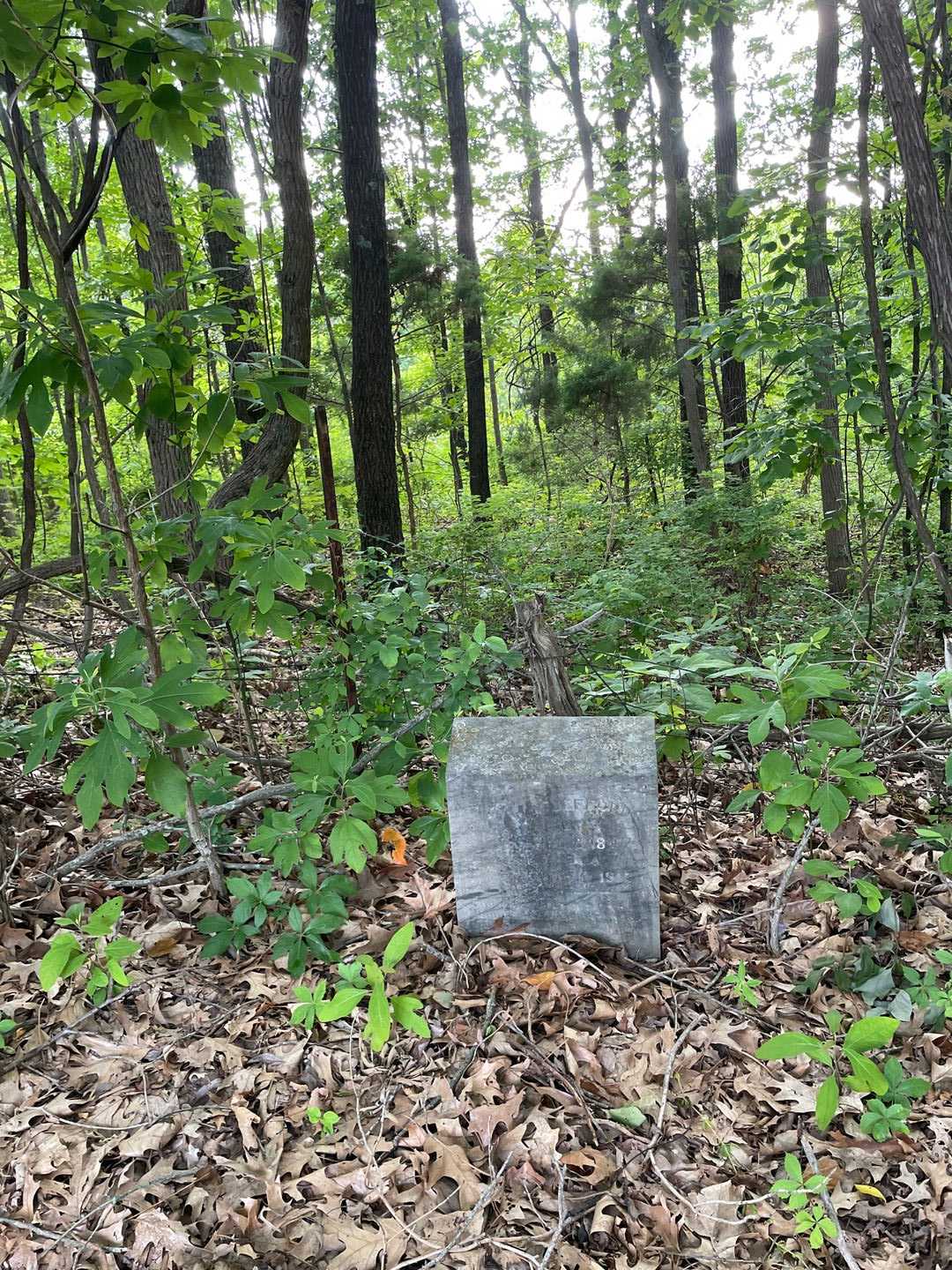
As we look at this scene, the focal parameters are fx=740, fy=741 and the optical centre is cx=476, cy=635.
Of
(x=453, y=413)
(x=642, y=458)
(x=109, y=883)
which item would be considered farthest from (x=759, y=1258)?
(x=453, y=413)

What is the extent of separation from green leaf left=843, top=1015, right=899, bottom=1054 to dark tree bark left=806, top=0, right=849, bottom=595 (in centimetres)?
304

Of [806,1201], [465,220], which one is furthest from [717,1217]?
[465,220]

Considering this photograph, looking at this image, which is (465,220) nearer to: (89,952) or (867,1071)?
Answer: (89,952)

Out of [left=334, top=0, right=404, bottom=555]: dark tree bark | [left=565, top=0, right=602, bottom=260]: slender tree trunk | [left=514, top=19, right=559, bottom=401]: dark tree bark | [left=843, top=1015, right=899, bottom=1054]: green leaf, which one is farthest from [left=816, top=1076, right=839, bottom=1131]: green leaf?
[left=565, top=0, right=602, bottom=260]: slender tree trunk

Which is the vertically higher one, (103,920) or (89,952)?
(103,920)

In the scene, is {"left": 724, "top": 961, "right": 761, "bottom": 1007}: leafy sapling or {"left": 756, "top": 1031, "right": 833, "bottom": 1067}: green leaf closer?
{"left": 756, "top": 1031, "right": 833, "bottom": 1067}: green leaf

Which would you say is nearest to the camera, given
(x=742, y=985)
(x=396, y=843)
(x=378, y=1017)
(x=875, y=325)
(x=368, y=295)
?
(x=378, y=1017)

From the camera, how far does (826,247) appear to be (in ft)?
13.3

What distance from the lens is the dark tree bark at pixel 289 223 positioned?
458 centimetres

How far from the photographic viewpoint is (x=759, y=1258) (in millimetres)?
1751

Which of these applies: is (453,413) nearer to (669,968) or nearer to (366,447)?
(366,447)

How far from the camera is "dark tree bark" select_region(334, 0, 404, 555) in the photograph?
6.67 meters

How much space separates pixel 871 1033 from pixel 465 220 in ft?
39.7

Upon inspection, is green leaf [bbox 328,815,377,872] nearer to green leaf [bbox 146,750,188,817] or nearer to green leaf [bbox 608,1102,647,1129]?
green leaf [bbox 146,750,188,817]
